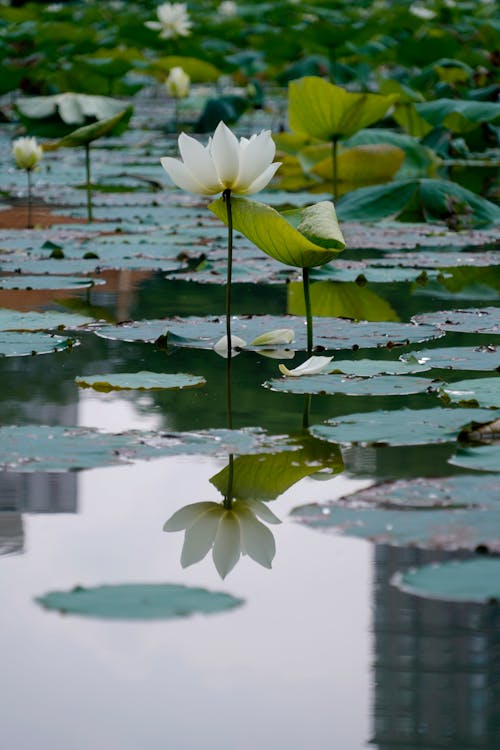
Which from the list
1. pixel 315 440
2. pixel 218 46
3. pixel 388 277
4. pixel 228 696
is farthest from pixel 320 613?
pixel 218 46

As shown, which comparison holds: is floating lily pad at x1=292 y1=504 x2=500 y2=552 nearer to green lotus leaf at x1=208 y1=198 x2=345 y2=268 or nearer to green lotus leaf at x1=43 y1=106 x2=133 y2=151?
green lotus leaf at x1=208 y1=198 x2=345 y2=268

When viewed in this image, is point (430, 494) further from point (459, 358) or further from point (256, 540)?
point (459, 358)

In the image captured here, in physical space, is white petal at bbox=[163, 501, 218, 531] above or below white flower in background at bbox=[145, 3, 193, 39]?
below

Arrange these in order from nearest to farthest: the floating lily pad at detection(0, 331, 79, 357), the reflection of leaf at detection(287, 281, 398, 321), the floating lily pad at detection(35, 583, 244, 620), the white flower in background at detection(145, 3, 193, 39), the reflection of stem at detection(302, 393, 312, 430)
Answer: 1. the floating lily pad at detection(35, 583, 244, 620)
2. the reflection of stem at detection(302, 393, 312, 430)
3. the floating lily pad at detection(0, 331, 79, 357)
4. the reflection of leaf at detection(287, 281, 398, 321)
5. the white flower in background at detection(145, 3, 193, 39)

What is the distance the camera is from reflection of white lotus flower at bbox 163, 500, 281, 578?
1512 millimetres

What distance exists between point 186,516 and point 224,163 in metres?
0.86

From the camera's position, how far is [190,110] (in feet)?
35.8

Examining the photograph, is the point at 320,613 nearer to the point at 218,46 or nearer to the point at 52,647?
the point at 52,647

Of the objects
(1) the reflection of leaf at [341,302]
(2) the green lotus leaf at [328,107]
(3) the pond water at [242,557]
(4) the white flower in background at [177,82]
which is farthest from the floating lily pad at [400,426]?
(4) the white flower in background at [177,82]

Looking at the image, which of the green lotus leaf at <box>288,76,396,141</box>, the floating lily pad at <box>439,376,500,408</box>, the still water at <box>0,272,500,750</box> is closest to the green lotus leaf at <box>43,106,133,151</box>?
the green lotus leaf at <box>288,76,396,141</box>

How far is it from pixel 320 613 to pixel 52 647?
0.87ft

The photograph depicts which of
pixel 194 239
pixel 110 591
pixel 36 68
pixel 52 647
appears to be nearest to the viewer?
pixel 52 647

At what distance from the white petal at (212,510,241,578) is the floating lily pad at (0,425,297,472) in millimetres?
229

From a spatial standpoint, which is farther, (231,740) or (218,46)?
→ (218,46)
